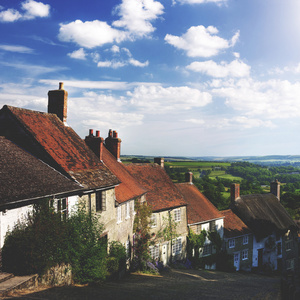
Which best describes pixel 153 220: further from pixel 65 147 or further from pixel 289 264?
pixel 289 264

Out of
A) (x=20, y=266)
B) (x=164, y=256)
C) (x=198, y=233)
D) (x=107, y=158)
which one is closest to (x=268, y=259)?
(x=198, y=233)

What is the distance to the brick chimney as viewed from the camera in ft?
81.5

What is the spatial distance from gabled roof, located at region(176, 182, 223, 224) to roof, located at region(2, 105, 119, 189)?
47.9 feet

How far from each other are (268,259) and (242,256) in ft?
17.0

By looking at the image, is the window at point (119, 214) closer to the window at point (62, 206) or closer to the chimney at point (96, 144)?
the chimney at point (96, 144)

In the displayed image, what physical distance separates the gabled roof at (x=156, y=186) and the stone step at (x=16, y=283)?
16171 mm

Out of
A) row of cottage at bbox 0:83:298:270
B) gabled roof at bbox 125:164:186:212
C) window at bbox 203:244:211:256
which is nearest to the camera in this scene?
row of cottage at bbox 0:83:298:270

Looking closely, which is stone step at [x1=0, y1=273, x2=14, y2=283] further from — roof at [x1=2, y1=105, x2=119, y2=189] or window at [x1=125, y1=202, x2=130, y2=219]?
window at [x1=125, y1=202, x2=130, y2=219]

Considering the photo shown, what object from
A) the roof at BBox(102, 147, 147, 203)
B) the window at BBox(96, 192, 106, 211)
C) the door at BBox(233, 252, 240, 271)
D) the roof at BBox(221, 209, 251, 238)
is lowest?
the door at BBox(233, 252, 240, 271)

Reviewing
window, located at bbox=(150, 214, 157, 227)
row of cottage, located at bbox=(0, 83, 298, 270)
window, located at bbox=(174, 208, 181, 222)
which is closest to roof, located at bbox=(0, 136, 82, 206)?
row of cottage, located at bbox=(0, 83, 298, 270)

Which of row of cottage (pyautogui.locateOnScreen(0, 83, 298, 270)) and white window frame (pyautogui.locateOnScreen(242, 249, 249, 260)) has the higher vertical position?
row of cottage (pyautogui.locateOnScreen(0, 83, 298, 270))

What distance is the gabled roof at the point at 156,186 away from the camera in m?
27.3

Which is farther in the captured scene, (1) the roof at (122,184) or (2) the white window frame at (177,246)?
(2) the white window frame at (177,246)

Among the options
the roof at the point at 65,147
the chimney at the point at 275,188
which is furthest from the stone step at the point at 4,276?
the chimney at the point at 275,188
